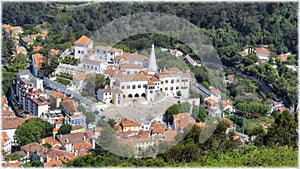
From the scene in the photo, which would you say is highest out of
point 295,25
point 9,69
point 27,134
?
point 295,25

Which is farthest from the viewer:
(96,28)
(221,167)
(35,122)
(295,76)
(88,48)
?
(96,28)

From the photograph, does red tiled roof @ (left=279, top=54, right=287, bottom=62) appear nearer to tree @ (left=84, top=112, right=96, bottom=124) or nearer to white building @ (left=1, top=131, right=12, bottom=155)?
tree @ (left=84, top=112, right=96, bottom=124)

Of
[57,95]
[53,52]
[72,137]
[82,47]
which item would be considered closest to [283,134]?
[72,137]

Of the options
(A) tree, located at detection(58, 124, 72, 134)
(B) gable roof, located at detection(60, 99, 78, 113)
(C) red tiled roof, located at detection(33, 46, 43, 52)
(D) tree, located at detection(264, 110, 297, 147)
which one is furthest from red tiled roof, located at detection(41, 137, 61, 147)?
(C) red tiled roof, located at detection(33, 46, 43, 52)

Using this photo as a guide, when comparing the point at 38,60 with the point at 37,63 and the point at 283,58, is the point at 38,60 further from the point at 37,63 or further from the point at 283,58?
the point at 283,58

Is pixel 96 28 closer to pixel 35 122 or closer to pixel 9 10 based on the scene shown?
pixel 9 10

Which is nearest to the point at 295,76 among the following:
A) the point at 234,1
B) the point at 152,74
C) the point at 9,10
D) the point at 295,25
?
the point at 295,25

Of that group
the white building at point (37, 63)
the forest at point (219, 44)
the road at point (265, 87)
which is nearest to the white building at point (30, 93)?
the white building at point (37, 63)
